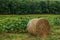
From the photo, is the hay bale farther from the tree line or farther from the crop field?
the tree line

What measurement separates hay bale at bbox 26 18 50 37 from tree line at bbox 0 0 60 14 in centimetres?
575

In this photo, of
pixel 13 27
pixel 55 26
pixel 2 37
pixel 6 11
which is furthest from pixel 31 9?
pixel 2 37

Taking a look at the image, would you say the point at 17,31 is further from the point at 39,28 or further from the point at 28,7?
the point at 28,7

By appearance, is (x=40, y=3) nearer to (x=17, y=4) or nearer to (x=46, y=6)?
(x=46, y=6)

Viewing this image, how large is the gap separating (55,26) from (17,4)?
15.8ft

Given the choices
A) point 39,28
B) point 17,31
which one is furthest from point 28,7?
point 39,28

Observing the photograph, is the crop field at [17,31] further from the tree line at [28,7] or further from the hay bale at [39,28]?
the tree line at [28,7]

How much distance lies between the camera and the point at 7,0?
15.1m

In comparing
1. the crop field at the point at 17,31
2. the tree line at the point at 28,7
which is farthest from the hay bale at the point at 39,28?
the tree line at the point at 28,7

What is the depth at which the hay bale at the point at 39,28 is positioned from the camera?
9188mm

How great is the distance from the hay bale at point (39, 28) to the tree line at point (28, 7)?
18.9 ft

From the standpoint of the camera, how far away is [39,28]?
30.3ft

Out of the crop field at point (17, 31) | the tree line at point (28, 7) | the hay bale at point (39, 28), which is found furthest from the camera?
the tree line at point (28, 7)

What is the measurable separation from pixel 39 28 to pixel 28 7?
6.27m
